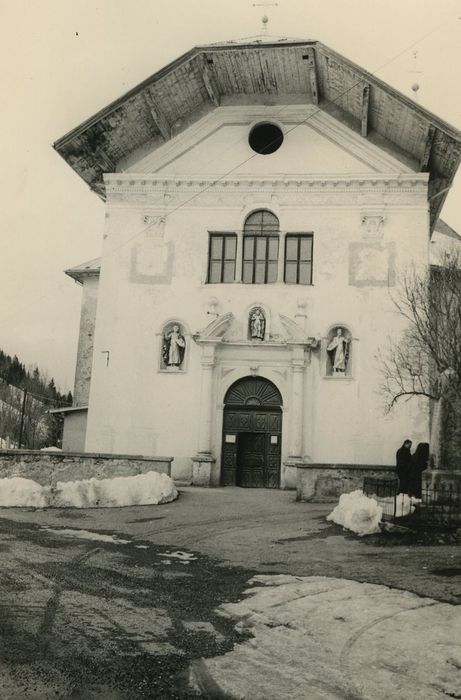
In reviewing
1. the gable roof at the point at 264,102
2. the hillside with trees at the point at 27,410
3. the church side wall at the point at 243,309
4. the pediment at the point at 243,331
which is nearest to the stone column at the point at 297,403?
the church side wall at the point at 243,309

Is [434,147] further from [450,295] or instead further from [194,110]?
[194,110]

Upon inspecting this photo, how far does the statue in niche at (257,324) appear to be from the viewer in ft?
66.9

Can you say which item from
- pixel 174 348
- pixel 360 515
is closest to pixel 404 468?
pixel 360 515

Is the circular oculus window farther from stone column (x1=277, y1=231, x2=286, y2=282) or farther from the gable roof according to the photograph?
stone column (x1=277, y1=231, x2=286, y2=282)

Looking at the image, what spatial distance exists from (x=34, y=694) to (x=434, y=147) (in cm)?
1859

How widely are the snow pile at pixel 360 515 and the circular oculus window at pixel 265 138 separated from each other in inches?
493

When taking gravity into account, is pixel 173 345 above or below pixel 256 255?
below

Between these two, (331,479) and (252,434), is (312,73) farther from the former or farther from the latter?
(331,479)

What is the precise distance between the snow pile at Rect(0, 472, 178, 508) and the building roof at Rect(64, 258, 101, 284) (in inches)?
560

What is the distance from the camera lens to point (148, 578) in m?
7.64

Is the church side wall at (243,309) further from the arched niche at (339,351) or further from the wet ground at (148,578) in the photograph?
the wet ground at (148,578)

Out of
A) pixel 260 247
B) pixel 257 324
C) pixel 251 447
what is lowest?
pixel 251 447

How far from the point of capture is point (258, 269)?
824 inches

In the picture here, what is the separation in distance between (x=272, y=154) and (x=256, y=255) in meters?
3.08
